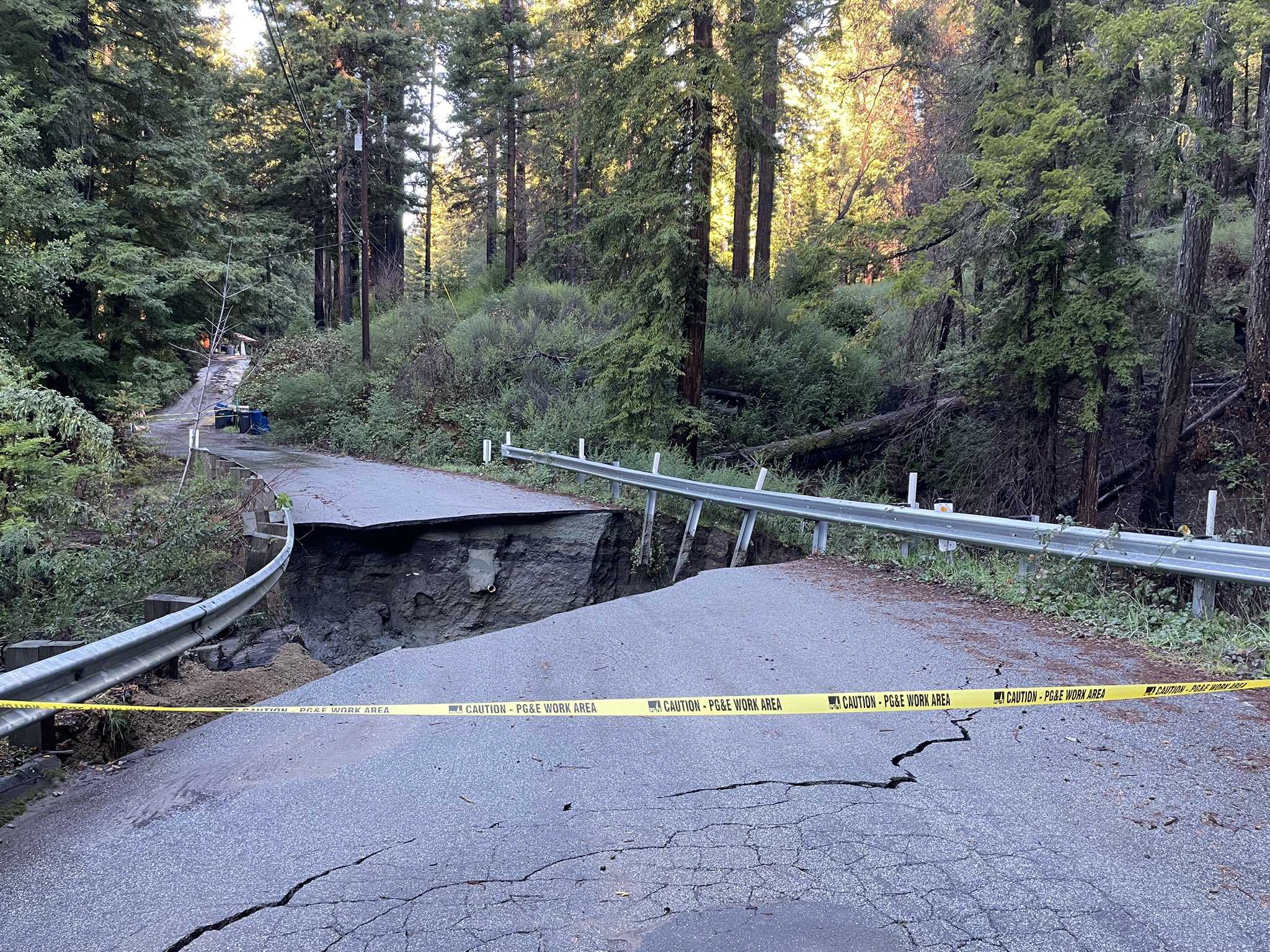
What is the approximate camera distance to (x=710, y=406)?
20703 mm

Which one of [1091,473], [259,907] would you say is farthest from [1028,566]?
[1091,473]

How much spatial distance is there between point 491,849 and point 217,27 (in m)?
51.5

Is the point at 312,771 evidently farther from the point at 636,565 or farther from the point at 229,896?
the point at 636,565

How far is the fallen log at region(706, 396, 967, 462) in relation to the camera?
1878 cm

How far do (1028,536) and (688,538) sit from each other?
5.94 m

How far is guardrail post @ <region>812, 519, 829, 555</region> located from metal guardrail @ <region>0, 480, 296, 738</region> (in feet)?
22.5

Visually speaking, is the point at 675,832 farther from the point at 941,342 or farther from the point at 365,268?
the point at 365,268

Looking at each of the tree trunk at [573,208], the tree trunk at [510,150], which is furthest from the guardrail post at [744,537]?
the tree trunk at [510,150]

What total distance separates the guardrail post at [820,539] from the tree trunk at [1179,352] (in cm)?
751

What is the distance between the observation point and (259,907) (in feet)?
9.49

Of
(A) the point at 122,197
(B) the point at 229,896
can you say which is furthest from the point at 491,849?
(A) the point at 122,197

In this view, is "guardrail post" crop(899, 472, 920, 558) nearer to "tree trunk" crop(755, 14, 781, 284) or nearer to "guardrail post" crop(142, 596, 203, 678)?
"guardrail post" crop(142, 596, 203, 678)

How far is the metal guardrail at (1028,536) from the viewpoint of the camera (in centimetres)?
594

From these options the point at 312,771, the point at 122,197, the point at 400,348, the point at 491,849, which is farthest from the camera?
the point at 400,348
